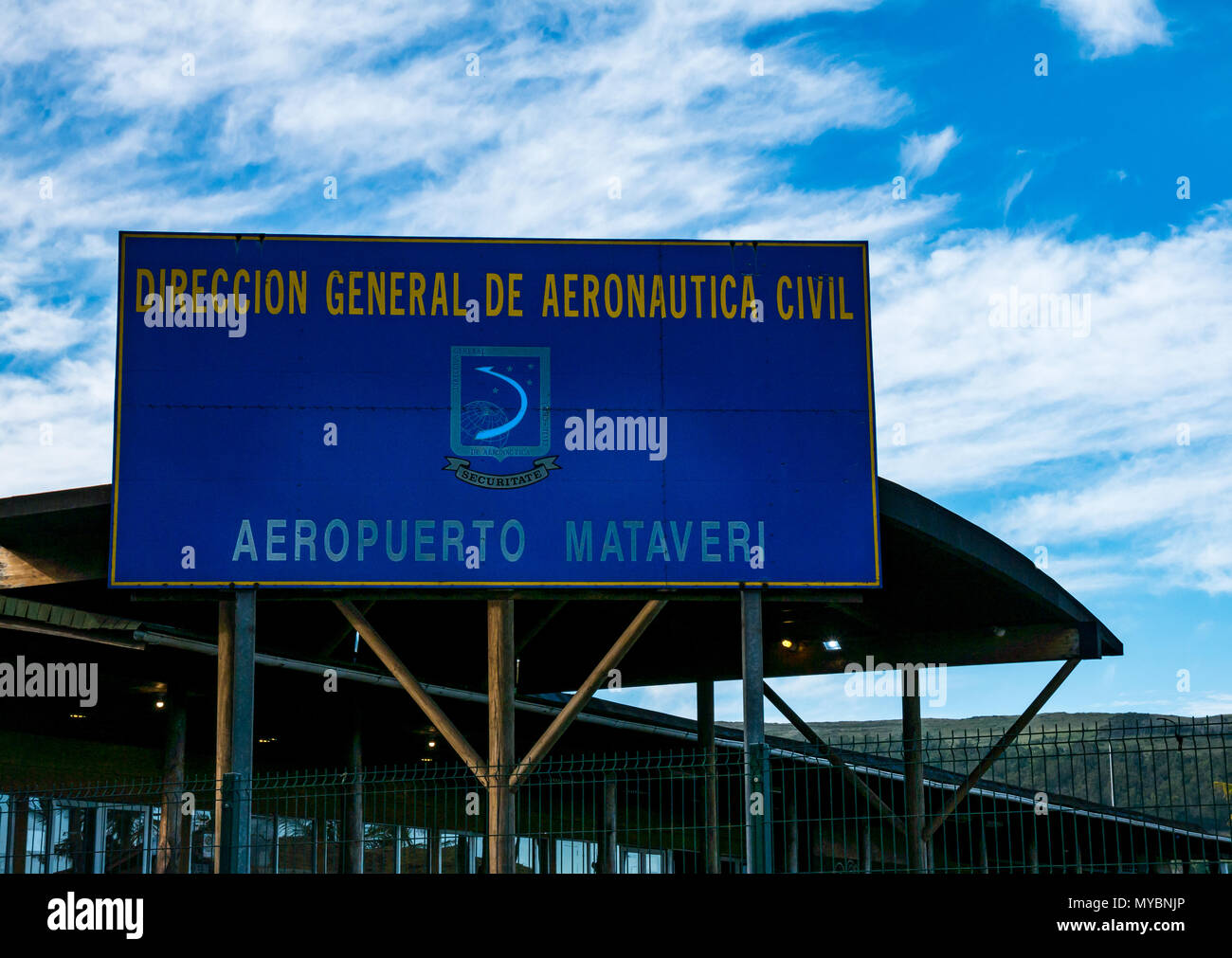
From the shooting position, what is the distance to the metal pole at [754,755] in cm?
1543

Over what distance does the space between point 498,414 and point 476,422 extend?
28cm

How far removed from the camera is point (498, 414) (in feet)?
62.1

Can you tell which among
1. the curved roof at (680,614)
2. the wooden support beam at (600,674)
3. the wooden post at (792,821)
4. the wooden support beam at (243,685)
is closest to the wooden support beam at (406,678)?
the curved roof at (680,614)

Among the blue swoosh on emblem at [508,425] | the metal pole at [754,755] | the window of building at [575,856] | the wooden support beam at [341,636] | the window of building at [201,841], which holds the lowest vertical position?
the window of building at [575,856]

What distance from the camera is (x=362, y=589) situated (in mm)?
18609

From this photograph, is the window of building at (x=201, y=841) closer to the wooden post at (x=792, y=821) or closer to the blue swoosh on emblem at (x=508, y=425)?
the wooden post at (x=792, y=821)

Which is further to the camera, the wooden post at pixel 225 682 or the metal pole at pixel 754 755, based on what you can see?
the wooden post at pixel 225 682

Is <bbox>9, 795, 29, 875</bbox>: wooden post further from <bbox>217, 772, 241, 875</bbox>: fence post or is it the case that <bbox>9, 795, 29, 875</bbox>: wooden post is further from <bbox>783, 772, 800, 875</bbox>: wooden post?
<bbox>783, 772, 800, 875</bbox>: wooden post

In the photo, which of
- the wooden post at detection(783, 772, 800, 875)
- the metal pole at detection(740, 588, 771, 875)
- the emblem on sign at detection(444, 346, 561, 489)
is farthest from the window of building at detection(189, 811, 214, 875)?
the metal pole at detection(740, 588, 771, 875)

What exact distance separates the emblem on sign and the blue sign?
0.03 m

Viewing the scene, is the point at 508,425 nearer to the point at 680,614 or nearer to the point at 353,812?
the point at 680,614

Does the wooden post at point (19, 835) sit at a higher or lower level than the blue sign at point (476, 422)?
lower

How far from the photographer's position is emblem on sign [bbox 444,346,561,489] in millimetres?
18828
